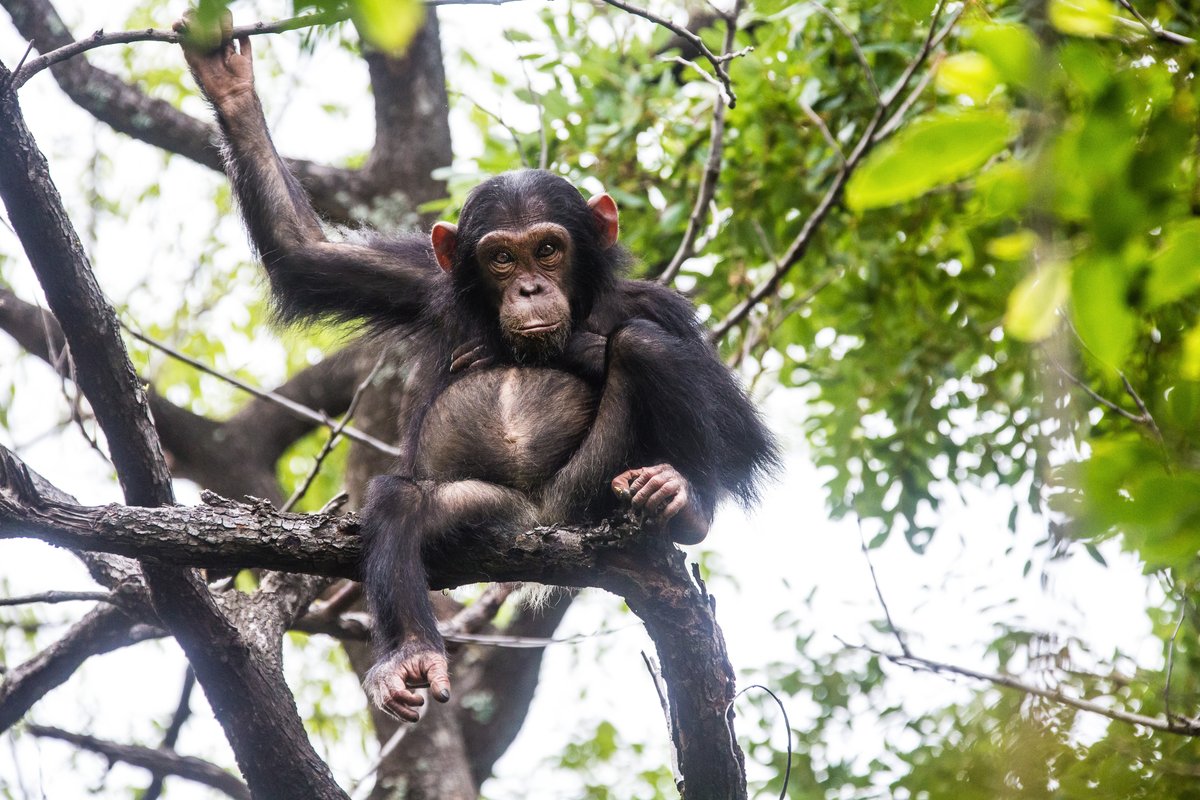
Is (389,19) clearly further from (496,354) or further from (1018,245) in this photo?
(496,354)

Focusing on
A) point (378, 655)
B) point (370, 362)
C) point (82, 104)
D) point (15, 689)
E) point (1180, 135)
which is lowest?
point (1180, 135)

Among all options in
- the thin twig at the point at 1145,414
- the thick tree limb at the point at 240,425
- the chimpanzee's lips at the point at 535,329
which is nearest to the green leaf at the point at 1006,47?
the thin twig at the point at 1145,414

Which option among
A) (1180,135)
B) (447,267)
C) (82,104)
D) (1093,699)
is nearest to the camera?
(1180,135)

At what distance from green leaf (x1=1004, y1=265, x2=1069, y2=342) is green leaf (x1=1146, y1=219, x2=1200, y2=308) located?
21 centimetres

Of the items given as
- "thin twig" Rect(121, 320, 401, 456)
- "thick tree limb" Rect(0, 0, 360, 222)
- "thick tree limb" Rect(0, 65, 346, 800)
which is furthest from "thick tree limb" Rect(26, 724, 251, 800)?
"thick tree limb" Rect(0, 0, 360, 222)

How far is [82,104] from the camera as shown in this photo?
261 inches

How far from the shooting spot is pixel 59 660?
4047 millimetres

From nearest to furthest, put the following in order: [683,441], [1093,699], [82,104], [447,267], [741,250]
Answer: [1093,699] → [683,441] → [447,267] → [741,250] → [82,104]

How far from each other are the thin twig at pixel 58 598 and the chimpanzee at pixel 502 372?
994 millimetres

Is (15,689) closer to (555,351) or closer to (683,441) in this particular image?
(555,351)

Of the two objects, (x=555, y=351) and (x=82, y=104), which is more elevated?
(x=82, y=104)

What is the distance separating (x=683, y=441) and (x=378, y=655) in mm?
1169

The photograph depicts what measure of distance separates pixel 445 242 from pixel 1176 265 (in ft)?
10.9

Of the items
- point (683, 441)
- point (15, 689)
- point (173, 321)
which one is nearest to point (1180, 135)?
point (683, 441)
